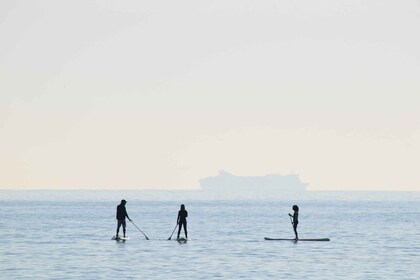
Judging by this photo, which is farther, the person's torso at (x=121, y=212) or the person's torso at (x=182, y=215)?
the person's torso at (x=182, y=215)

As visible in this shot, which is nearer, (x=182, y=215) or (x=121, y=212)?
(x=121, y=212)

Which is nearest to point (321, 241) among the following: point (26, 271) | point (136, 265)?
point (136, 265)

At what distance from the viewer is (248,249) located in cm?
4653

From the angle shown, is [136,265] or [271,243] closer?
[136,265]

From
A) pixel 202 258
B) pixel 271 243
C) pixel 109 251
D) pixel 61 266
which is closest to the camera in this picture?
pixel 61 266

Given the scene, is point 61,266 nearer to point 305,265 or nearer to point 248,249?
point 305,265

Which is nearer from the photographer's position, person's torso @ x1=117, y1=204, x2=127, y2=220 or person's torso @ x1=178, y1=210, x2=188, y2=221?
person's torso @ x1=117, y1=204, x2=127, y2=220

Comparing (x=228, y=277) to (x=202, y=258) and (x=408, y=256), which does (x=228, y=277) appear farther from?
(x=408, y=256)

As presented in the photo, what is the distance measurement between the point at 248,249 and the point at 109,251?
6.71 m

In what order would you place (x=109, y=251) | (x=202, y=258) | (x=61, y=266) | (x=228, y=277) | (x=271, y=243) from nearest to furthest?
(x=228, y=277)
(x=61, y=266)
(x=202, y=258)
(x=109, y=251)
(x=271, y=243)

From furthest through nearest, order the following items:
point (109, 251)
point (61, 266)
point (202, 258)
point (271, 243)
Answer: point (271, 243) < point (109, 251) < point (202, 258) < point (61, 266)

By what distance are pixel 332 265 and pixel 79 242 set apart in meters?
17.6

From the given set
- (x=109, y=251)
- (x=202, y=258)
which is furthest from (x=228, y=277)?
(x=109, y=251)

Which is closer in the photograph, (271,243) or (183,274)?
(183,274)
